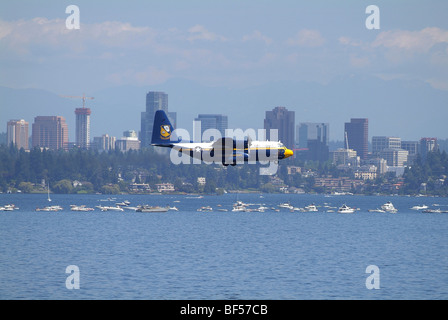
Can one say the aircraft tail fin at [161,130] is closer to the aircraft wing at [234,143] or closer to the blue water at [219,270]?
the aircraft wing at [234,143]

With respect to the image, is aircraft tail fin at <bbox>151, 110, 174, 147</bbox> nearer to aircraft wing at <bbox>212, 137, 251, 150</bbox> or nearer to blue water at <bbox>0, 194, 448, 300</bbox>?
aircraft wing at <bbox>212, 137, 251, 150</bbox>

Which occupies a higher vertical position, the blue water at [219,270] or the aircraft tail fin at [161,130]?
the aircraft tail fin at [161,130]

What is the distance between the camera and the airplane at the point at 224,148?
245ft

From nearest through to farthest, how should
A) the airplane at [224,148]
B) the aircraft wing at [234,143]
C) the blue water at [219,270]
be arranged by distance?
the airplane at [224,148]
the aircraft wing at [234,143]
the blue water at [219,270]

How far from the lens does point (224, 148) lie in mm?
76188

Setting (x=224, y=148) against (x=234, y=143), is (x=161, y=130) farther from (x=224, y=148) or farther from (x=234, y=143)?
(x=234, y=143)

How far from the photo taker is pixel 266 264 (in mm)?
151125

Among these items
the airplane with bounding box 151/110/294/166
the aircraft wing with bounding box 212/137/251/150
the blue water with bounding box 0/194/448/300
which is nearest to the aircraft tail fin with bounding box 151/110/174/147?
the airplane with bounding box 151/110/294/166

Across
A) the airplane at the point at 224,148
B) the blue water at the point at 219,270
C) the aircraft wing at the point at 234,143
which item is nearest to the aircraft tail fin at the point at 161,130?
the airplane at the point at 224,148

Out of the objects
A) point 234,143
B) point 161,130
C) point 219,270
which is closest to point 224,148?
point 234,143

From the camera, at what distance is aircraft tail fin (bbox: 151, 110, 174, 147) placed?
90.1m

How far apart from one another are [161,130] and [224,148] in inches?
659

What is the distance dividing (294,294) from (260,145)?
38995 mm
